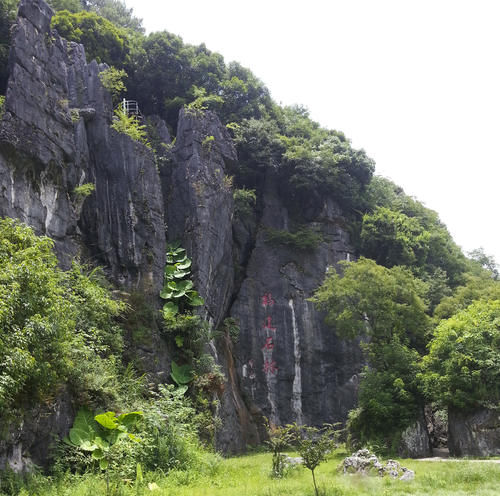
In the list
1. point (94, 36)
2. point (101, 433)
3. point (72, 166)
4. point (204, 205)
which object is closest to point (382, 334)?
point (204, 205)

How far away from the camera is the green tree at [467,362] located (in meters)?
12.4

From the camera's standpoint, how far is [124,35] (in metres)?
22.6

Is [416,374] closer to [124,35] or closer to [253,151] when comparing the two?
[253,151]

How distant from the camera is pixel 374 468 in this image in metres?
8.85

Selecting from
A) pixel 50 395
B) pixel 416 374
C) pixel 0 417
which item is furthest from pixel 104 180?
Answer: pixel 416 374

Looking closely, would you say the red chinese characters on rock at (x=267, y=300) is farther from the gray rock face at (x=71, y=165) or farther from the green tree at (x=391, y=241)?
the gray rock face at (x=71, y=165)

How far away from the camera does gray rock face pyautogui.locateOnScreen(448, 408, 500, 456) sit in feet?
39.7

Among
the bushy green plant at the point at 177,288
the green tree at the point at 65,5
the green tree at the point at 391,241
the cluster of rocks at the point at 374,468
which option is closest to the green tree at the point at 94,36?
the green tree at the point at 65,5

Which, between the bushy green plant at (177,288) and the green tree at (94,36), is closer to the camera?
the bushy green plant at (177,288)

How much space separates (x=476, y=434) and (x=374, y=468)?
4.96 meters

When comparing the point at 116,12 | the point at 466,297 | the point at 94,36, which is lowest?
the point at 466,297

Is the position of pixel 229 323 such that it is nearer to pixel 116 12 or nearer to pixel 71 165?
pixel 71 165

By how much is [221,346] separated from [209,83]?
42.1 ft

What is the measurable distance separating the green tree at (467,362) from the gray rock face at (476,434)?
272 mm
